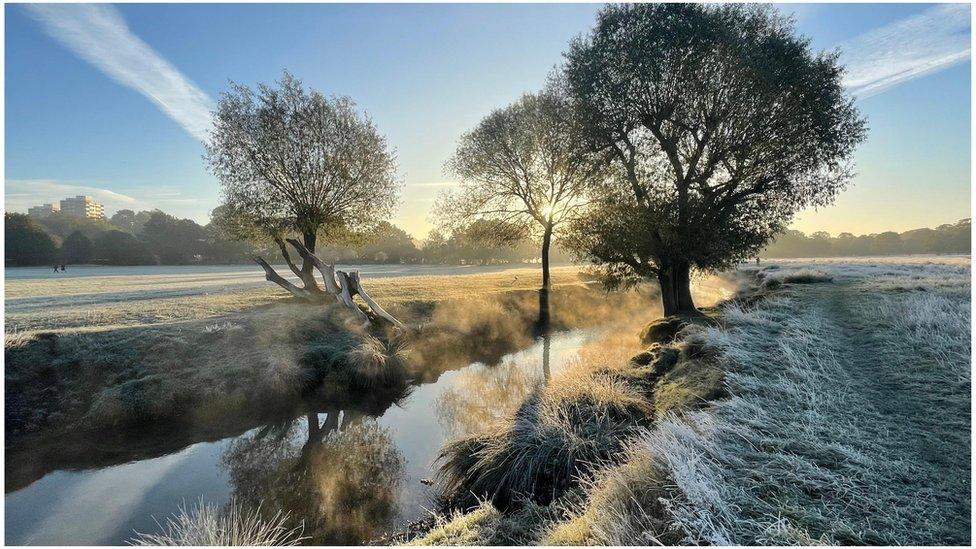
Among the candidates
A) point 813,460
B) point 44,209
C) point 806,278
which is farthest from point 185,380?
point 44,209

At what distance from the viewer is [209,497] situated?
7.36m

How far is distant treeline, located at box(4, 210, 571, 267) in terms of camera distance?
46.1m

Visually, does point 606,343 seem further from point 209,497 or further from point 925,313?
point 209,497

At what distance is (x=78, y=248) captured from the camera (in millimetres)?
53219

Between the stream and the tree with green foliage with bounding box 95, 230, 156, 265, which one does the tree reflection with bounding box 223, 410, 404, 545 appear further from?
the tree with green foliage with bounding box 95, 230, 156, 265

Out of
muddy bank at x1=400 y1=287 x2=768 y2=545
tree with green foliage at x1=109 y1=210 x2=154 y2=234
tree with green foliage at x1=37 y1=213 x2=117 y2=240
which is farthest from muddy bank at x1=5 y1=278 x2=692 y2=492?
A: tree with green foliage at x1=109 y1=210 x2=154 y2=234

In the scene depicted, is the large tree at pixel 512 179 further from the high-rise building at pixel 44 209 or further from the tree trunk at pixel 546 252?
the high-rise building at pixel 44 209

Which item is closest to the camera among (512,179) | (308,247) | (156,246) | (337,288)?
(337,288)

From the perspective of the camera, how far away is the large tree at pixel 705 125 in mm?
15086

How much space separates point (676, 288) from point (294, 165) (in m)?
18.9

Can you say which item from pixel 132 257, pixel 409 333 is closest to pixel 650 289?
pixel 409 333

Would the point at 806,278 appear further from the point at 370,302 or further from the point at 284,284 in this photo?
the point at 284,284

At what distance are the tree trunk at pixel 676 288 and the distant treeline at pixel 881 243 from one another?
17261 millimetres

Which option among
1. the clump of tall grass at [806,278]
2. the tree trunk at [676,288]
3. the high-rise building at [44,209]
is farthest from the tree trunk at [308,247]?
the clump of tall grass at [806,278]
